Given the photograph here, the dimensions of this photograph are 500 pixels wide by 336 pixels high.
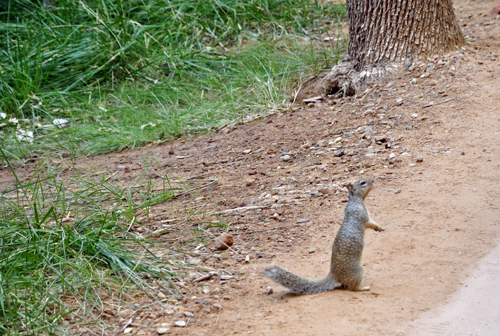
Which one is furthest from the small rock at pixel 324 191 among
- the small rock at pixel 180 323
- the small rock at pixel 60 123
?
the small rock at pixel 60 123

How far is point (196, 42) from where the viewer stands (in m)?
7.64

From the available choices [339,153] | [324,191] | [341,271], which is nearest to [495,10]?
[339,153]

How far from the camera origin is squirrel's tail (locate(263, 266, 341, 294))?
2719mm

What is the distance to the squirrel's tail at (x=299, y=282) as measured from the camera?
2.72 m

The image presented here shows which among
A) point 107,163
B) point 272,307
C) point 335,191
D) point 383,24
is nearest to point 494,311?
point 272,307

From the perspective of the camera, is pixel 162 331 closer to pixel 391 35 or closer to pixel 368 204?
pixel 368 204

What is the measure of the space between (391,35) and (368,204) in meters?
2.26

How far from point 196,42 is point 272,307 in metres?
5.51

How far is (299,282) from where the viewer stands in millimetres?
2787

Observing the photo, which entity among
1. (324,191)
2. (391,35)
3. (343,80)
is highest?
(391,35)

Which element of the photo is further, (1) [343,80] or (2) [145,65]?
(2) [145,65]

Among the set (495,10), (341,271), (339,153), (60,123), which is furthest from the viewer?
(495,10)

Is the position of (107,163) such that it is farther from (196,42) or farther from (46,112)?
(196,42)

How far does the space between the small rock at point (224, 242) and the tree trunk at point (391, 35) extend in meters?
2.67
